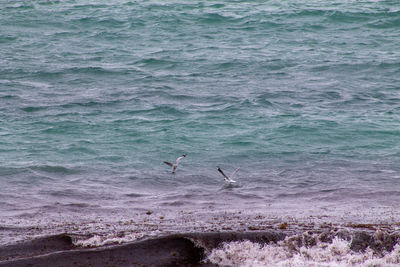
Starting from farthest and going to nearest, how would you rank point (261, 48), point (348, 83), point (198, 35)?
point (198, 35), point (261, 48), point (348, 83)

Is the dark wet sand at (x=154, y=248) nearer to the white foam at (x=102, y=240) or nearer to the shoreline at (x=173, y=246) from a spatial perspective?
the shoreline at (x=173, y=246)

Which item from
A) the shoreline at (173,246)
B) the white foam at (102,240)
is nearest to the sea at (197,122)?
the white foam at (102,240)

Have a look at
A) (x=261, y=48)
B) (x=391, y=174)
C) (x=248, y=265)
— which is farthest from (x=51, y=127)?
(x=261, y=48)

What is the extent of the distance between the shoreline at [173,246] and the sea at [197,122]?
0.30 m

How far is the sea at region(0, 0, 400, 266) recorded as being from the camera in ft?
47.1

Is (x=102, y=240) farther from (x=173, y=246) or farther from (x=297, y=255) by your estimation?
(x=297, y=255)

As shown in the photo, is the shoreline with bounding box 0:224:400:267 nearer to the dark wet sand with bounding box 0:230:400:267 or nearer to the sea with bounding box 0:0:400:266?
the dark wet sand with bounding box 0:230:400:267

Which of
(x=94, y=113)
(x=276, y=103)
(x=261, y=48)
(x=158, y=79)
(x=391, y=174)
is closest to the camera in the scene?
(x=391, y=174)

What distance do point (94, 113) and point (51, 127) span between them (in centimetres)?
229

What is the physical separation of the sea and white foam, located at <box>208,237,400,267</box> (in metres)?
0.07

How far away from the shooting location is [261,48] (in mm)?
38000

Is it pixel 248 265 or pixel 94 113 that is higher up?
pixel 248 265

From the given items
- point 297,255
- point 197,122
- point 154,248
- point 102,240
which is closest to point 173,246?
point 154,248

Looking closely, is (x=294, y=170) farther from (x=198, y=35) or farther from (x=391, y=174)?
(x=198, y=35)
